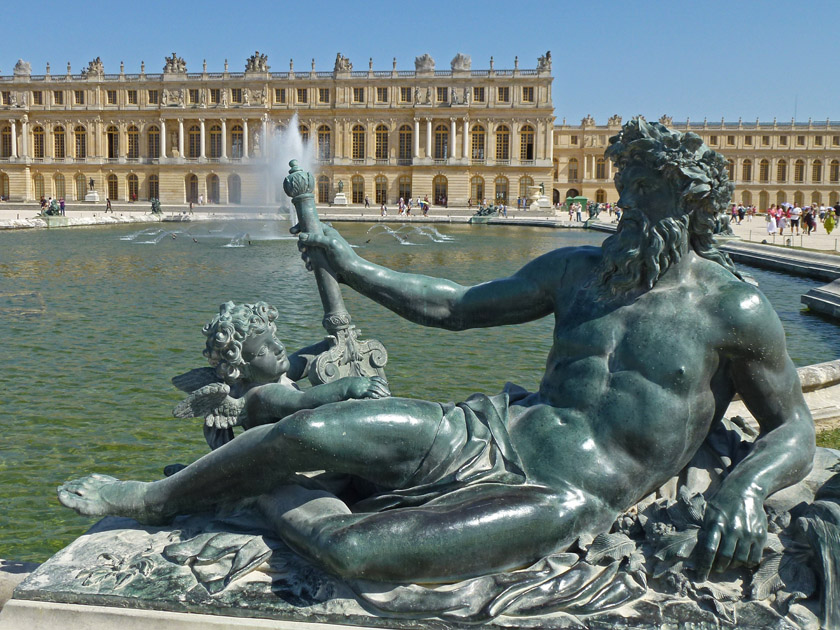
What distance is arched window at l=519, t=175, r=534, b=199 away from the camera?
60.8 metres

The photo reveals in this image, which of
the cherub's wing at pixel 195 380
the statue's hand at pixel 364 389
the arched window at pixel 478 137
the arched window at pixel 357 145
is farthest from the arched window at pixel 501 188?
the statue's hand at pixel 364 389

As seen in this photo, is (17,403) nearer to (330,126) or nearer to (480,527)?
(480,527)

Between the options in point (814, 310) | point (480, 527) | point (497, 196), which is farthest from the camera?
point (497, 196)

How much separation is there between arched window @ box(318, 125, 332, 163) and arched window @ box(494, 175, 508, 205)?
1265 centimetres

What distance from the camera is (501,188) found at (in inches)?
2413

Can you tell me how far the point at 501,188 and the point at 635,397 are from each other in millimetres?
60108

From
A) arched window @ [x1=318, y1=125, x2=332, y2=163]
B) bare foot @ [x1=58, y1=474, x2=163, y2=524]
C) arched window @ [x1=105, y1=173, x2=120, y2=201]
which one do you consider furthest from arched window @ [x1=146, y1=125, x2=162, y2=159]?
bare foot @ [x1=58, y1=474, x2=163, y2=524]

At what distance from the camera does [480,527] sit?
78.5 inches

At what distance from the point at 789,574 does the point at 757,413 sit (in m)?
0.44

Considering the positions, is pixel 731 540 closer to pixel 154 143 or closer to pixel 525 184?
pixel 525 184

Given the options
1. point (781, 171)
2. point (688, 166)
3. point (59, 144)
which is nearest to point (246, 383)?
point (688, 166)

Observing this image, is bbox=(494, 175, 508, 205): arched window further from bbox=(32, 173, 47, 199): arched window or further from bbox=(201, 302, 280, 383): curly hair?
bbox=(201, 302, 280, 383): curly hair

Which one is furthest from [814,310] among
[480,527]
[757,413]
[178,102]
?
[178,102]

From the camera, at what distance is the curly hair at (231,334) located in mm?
2363
